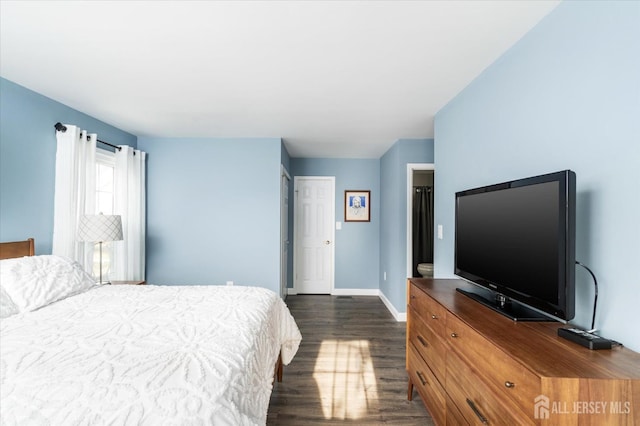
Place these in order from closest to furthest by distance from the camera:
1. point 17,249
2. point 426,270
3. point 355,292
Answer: point 17,249 → point 426,270 → point 355,292

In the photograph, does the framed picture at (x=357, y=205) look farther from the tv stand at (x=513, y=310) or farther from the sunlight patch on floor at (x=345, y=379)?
the tv stand at (x=513, y=310)

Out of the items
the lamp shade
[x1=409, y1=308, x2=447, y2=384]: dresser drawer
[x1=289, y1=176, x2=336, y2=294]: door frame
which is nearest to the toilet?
[x1=289, y1=176, x2=336, y2=294]: door frame

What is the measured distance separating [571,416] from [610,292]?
0.62m

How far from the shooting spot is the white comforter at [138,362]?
0.89m

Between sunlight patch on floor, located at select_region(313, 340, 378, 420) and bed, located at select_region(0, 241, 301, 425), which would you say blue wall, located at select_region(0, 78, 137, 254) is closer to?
bed, located at select_region(0, 241, 301, 425)

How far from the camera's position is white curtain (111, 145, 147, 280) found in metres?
3.67

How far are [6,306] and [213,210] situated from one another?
251 cm

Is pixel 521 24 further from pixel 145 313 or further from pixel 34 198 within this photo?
pixel 34 198

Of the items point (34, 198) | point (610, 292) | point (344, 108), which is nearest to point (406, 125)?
point (344, 108)

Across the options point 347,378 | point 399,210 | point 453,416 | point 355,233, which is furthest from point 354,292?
point 453,416

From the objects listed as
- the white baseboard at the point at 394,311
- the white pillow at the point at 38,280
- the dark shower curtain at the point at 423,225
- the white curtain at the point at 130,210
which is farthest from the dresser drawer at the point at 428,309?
the dark shower curtain at the point at 423,225

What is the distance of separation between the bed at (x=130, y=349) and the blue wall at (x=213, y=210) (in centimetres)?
175

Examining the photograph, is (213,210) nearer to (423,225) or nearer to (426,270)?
(426,270)

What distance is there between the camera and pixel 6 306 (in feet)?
5.76
